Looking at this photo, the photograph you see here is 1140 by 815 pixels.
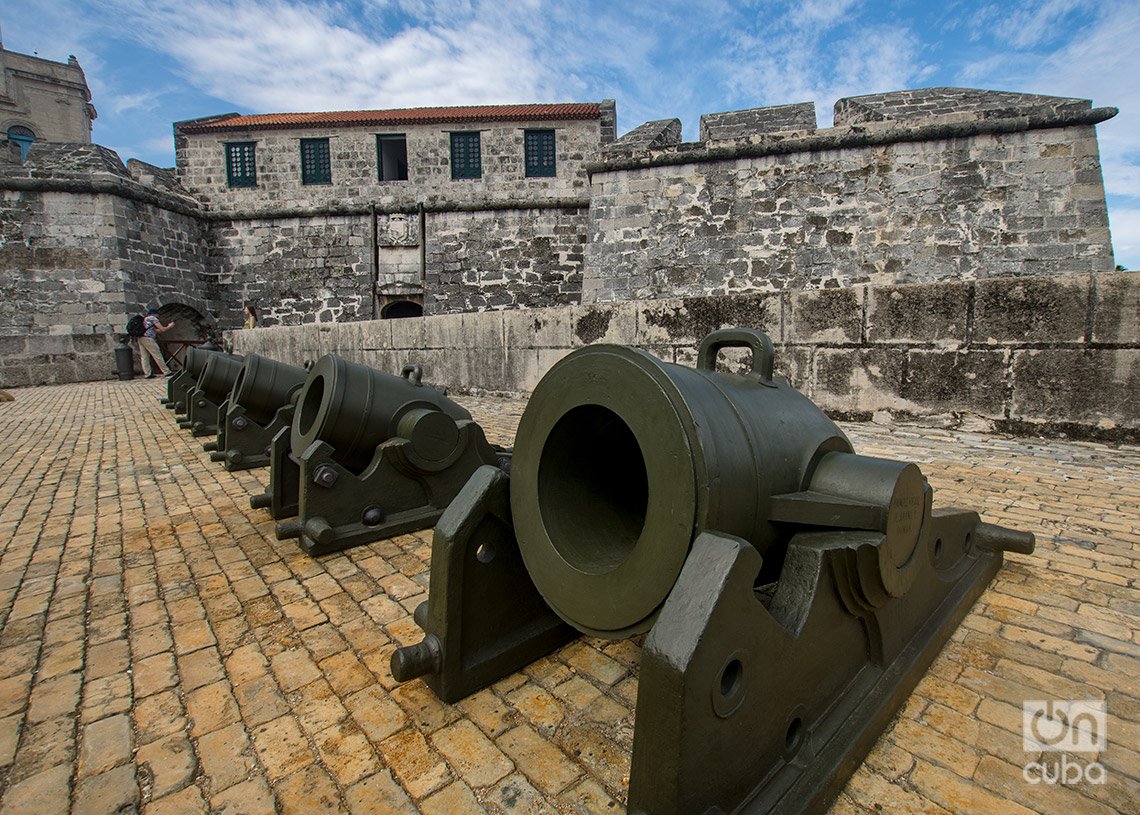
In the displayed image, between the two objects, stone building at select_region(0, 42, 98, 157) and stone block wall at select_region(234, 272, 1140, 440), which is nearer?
stone block wall at select_region(234, 272, 1140, 440)

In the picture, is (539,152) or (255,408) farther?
(539,152)

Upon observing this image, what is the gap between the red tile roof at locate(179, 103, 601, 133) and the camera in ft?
61.5

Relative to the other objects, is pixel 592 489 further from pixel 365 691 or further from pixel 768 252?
pixel 768 252

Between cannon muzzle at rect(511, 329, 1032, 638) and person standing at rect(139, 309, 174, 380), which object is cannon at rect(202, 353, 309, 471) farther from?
person standing at rect(139, 309, 174, 380)

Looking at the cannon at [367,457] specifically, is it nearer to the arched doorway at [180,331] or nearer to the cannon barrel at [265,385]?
the cannon barrel at [265,385]

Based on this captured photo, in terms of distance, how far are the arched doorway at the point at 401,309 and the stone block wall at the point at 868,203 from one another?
883 cm

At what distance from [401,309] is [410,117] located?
634cm

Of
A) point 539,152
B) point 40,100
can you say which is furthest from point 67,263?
point 40,100

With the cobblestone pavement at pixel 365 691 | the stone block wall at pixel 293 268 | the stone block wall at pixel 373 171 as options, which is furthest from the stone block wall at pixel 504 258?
the cobblestone pavement at pixel 365 691

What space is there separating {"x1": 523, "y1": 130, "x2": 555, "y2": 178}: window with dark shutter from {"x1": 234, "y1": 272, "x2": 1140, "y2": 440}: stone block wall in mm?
13122

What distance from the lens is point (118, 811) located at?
1.38 m

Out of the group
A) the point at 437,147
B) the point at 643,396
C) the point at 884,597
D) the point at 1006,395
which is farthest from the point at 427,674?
the point at 437,147

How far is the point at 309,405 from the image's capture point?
11.8 ft

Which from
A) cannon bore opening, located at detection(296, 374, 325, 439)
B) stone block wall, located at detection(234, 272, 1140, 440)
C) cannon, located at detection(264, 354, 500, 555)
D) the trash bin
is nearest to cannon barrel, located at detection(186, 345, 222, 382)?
stone block wall, located at detection(234, 272, 1140, 440)
